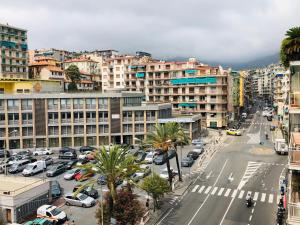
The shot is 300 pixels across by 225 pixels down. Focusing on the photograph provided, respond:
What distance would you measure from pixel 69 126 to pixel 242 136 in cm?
5035

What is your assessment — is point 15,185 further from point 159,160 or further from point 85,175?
point 159,160

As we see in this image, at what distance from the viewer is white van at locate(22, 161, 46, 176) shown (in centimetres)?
6284

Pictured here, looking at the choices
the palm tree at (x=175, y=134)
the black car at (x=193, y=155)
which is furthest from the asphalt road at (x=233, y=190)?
the palm tree at (x=175, y=134)

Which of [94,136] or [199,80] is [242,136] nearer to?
[199,80]

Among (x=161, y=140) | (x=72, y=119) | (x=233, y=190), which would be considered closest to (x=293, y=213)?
(x=233, y=190)

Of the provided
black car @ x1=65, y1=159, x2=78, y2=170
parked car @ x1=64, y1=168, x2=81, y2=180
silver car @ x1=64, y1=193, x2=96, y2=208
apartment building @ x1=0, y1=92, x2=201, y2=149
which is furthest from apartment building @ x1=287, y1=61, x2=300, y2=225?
apartment building @ x1=0, y1=92, x2=201, y2=149

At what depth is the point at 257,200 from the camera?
4856cm

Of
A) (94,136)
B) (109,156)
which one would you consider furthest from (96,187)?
(94,136)

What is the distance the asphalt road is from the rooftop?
62.7 ft

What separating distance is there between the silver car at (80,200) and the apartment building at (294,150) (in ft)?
101

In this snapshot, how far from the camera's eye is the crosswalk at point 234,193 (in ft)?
161

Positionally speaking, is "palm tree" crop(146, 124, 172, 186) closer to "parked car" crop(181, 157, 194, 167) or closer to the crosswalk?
the crosswalk

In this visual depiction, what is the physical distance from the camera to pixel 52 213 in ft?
141

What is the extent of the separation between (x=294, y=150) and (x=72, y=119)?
237ft
